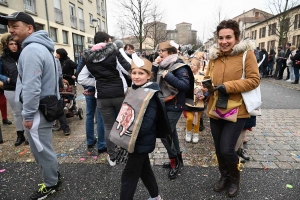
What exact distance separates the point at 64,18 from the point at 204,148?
68.3ft

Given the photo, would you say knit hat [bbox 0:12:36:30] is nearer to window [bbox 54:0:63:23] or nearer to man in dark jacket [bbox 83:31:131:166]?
man in dark jacket [bbox 83:31:131:166]

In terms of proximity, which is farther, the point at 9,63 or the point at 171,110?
the point at 9,63

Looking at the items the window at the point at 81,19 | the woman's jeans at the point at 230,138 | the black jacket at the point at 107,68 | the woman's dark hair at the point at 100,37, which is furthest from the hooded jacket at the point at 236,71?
the window at the point at 81,19

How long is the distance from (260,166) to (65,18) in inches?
865

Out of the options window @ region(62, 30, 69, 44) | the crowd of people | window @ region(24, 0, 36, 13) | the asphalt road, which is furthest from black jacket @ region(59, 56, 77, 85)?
window @ region(62, 30, 69, 44)

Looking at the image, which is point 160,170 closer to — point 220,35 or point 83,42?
point 220,35

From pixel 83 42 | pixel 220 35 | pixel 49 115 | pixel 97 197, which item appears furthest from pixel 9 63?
pixel 83 42

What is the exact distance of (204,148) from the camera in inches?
157

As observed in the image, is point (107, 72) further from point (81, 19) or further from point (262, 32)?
point (262, 32)

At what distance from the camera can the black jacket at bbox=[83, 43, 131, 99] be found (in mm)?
3008

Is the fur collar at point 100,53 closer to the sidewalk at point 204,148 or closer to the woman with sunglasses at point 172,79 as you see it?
the woman with sunglasses at point 172,79

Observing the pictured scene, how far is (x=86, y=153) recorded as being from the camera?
3.85m

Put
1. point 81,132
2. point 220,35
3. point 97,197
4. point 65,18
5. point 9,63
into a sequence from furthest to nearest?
point 65,18
point 81,132
point 9,63
point 97,197
point 220,35

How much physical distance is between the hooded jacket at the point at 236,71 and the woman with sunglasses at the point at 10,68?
3570 millimetres
